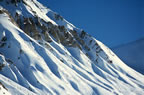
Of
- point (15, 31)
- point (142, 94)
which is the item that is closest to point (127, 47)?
point (142, 94)

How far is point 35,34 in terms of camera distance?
274ft

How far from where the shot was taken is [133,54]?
17150 centimetres

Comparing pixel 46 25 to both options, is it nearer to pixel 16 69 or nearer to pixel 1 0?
pixel 1 0

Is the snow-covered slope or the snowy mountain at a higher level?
the snow-covered slope

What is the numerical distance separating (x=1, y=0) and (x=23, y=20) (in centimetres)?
1401

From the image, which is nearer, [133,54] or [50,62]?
[50,62]

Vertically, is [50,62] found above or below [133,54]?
below

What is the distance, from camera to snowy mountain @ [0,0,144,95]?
196ft

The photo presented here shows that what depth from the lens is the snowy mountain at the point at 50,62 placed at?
196ft

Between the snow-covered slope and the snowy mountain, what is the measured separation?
4553cm

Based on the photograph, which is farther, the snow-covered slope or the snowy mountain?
the snow-covered slope

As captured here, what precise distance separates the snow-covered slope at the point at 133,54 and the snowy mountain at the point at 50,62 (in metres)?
45.5

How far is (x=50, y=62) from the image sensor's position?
72.5 metres

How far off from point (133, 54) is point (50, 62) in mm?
112877
